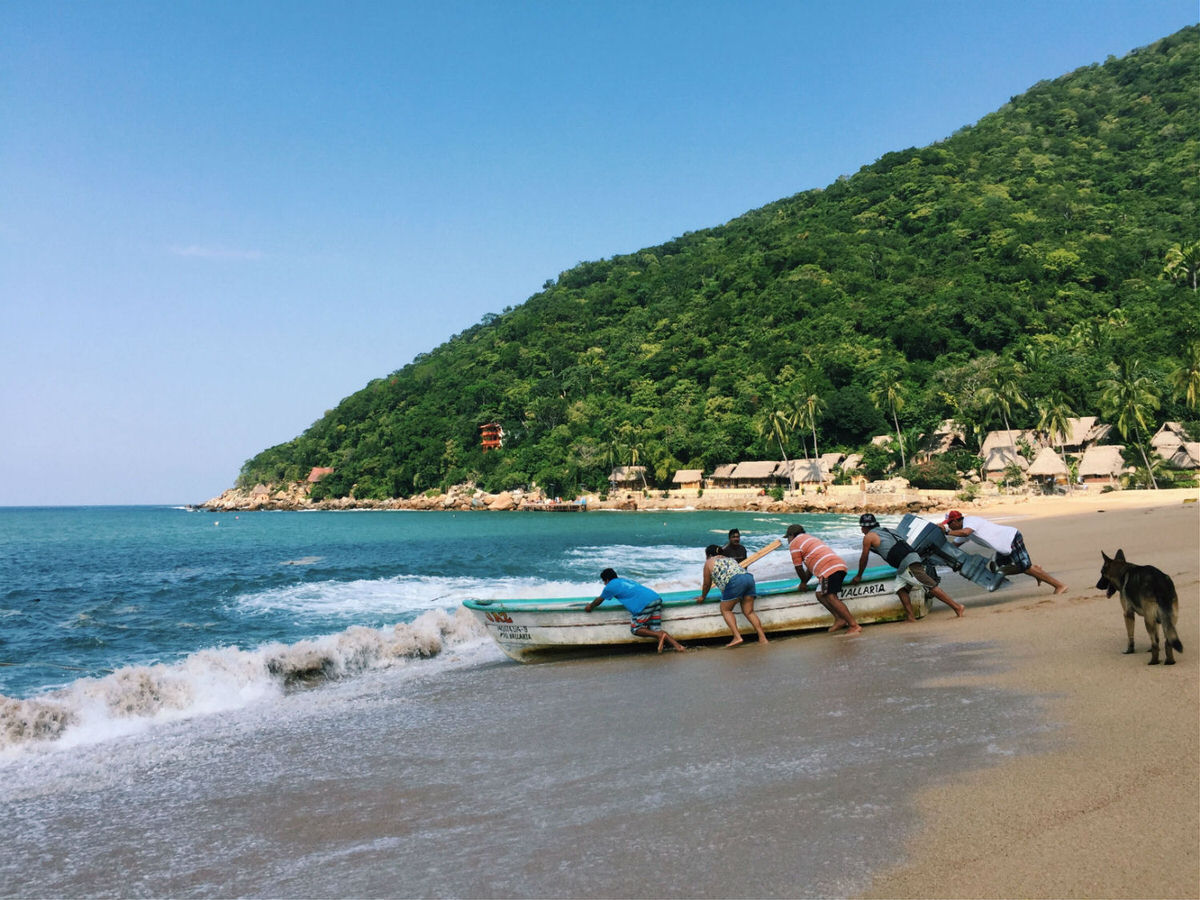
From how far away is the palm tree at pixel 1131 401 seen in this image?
50.9 m

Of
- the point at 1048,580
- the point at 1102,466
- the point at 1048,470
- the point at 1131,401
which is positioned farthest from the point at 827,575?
the point at 1102,466

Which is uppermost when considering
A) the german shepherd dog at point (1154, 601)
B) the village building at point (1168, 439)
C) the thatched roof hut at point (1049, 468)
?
the village building at point (1168, 439)

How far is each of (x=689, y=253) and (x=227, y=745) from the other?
143062 mm

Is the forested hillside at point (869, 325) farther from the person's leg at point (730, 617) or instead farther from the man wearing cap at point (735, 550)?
the person's leg at point (730, 617)

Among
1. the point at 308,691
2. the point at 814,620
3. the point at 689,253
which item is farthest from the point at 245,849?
the point at 689,253

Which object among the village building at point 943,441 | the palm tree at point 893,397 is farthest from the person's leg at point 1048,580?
the palm tree at point 893,397

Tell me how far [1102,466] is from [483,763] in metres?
59.5

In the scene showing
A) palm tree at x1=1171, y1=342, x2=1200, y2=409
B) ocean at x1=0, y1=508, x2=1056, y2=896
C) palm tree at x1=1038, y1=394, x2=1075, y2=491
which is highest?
palm tree at x1=1171, y1=342, x2=1200, y2=409

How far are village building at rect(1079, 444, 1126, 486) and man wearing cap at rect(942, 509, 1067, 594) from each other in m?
49.3

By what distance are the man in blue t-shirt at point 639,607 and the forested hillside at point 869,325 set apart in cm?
5287

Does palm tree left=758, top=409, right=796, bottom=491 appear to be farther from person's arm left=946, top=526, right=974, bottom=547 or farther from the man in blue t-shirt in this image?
the man in blue t-shirt

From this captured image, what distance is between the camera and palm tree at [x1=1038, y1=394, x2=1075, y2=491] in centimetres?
5831

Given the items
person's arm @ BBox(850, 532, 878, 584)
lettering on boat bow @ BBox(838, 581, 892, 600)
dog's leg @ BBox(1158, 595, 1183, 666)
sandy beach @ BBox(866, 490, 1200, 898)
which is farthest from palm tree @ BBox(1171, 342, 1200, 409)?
dog's leg @ BBox(1158, 595, 1183, 666)

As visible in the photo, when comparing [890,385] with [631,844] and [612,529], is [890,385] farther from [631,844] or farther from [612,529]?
[631,844]
